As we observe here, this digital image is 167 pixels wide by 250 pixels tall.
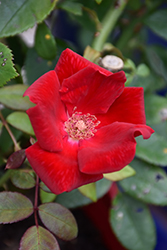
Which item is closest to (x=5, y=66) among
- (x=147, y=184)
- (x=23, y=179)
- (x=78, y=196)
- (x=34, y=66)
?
(x=23, y=179)

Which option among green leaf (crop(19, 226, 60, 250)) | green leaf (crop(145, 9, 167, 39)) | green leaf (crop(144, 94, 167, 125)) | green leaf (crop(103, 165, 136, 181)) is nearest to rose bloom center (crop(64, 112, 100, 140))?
green leaf (crop(103, 165, 136, 181))

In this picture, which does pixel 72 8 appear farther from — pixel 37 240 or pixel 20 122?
pixel 37 240

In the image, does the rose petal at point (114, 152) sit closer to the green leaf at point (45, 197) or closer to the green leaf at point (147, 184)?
the green leaf at point (45, 197)

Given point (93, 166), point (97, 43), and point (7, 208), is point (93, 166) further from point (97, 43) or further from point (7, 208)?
point (97, 43)

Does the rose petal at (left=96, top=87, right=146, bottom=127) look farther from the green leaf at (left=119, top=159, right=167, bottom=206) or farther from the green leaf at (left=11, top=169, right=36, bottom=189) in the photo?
the green leaf at (left=119, top=159, right=167, bottom=206)

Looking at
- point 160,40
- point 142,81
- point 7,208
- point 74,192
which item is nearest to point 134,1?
point 142,81

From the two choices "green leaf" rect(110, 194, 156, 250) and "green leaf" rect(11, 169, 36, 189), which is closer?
"green leaf" rect(11, 169, 36, 189)
